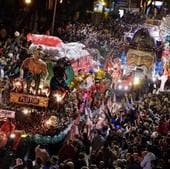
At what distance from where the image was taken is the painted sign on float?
589 inches

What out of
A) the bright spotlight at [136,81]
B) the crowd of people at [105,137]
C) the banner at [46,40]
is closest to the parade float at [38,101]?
the crowd of people at [105,137]

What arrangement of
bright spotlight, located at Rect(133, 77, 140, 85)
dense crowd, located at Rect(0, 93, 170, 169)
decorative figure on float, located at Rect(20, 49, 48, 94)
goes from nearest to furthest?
1. dense crowd, located at Rect(0, 93, 170, 169)
2. decorative figure on float, located at Rect(20, 49, 48, 94)
3. bright spotlight, located at Rect(133, 77, 140, 85)

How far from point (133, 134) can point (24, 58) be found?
13.0 ft

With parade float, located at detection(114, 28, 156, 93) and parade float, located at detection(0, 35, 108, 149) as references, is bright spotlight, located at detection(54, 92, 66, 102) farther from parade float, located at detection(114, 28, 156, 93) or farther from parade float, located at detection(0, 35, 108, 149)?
parade float, located at detection(114, 28, 156, 93)

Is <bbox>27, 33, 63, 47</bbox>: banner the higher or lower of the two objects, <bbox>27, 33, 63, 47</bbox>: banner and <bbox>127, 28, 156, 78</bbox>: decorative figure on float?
the higher

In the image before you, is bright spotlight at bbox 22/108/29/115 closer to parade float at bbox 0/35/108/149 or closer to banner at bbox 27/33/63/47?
parade float at bbox 0/35/108/149

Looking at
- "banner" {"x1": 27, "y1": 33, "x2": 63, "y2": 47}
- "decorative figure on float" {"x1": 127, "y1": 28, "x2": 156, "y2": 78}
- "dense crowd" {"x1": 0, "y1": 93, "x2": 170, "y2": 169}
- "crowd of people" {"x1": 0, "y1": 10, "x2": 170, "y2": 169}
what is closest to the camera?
"dense crowd" {"x1": 0, "y1": 93, "x2": 170, "y2": 169}

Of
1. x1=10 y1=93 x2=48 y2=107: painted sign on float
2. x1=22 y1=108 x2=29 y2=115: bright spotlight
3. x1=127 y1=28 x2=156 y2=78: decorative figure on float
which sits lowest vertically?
x1=22 y1=108 x2=29 y2=115: bright spotlight

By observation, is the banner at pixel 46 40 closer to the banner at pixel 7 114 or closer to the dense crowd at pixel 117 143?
the dense crowd at pixel 117 143

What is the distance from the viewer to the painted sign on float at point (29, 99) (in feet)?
49.1

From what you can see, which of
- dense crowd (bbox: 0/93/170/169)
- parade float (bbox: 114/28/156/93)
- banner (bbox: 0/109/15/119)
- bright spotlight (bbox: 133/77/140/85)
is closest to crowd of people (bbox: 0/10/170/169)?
dense crowd (bbox: 0/93/170/169)

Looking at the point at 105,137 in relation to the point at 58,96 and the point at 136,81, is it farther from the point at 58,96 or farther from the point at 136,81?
the point at 136,81

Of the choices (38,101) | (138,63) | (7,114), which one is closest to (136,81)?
(138,63)

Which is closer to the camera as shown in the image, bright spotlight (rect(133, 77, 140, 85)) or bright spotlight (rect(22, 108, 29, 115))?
bright spotlight (rect(22, 108, 29, 115))
